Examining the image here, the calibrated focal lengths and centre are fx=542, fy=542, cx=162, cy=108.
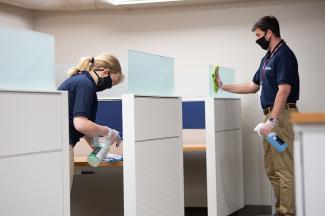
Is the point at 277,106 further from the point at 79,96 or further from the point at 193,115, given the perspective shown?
the point at 79,96

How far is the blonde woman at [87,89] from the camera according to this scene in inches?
118

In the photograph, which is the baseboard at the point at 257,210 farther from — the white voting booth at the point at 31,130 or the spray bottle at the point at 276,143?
the white voting booth at the point at 31,130

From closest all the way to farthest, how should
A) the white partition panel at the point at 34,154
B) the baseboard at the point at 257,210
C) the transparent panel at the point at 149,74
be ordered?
the white partition panel at the point at 34,154 < the transparent panel at the point at 149,74 < the baseboard at the point at 257,210

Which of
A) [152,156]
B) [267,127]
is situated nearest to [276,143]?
[267,127]

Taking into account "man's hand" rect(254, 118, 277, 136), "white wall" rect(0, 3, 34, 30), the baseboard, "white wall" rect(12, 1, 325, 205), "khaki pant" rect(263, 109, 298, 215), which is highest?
"white wall" rect(0, 3, 34, 30)

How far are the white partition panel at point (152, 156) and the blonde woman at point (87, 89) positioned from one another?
0.20m

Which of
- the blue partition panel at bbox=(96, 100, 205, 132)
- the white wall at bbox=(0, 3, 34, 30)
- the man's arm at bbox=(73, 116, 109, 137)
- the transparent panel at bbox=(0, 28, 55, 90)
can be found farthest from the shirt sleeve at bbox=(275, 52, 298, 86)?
the white wall at bbox=(0, 3, 34, 30)

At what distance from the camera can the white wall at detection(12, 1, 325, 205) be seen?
5.02 m

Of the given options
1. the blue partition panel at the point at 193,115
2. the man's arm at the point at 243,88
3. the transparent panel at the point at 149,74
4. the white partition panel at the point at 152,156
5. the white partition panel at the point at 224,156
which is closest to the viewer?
the white partition panel at the point at 152,156

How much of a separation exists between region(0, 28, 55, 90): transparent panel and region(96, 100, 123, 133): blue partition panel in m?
1.81

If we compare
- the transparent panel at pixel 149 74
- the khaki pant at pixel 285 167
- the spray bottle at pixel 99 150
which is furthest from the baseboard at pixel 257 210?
the spray bottle at pixel 99 150

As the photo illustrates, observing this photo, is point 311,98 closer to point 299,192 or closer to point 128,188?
point 128,188

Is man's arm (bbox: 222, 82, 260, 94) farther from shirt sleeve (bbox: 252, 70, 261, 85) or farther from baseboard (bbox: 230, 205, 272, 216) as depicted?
baseboard (bbox: 230, 205, 272, 216)

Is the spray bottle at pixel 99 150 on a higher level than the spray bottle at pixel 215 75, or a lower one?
lower
